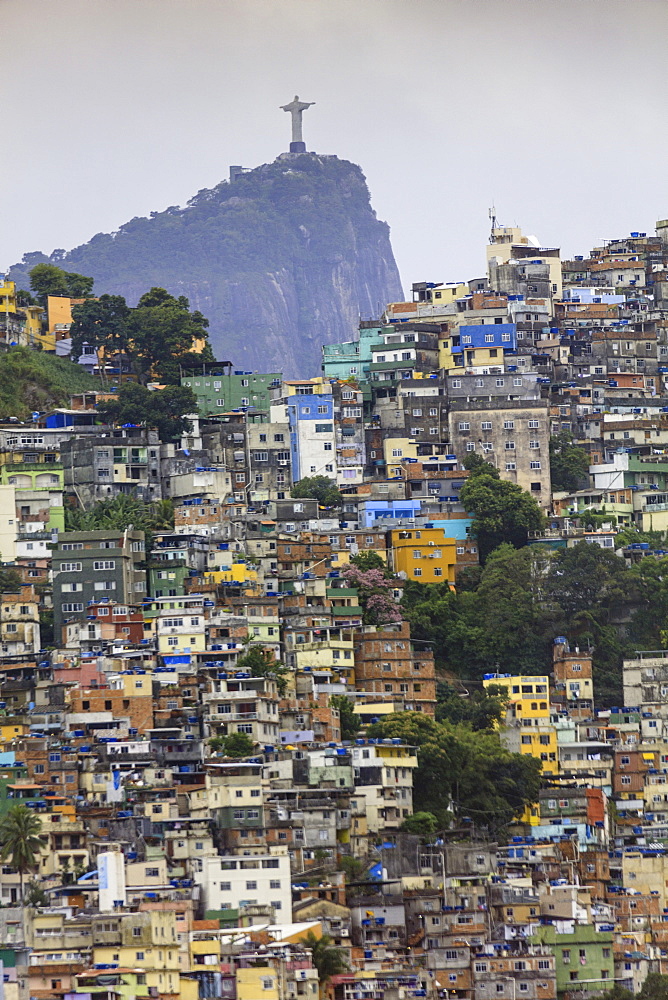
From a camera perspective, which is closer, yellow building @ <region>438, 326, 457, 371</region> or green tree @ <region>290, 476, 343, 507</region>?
green tree @ <region>290, 476, 343, 507</region>

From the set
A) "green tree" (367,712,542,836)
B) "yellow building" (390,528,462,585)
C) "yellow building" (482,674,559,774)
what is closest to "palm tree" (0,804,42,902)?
"green tree" (367,712,542,836)

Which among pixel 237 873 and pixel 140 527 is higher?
pixel 140 527

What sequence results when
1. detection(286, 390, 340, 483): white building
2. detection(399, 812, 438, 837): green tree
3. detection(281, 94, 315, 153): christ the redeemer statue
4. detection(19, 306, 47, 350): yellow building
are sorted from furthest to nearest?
1. detection(281, 94, 315, 153): christ the redeemer statue
2. detection(19, 306, 47, 350): yellow building
3. detection(286, 390, 340, 483): white building
4. detection(399, 812, 438, 837): green tree

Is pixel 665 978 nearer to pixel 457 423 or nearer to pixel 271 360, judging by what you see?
pixel 457 423

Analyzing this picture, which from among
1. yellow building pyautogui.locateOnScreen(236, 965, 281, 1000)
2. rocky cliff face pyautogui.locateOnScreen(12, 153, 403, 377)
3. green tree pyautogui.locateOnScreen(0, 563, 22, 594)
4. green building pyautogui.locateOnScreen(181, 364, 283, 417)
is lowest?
yellow building pyautogui.locateOnScreen(236, 965, 281, 1000)

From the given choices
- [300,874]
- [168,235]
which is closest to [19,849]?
[300,874]

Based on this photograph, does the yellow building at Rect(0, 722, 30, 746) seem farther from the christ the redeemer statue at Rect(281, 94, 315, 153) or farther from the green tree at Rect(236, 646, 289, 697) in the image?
the christ the redeemer statue at Rect(281, 94, 315, 153)

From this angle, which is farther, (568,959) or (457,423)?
(457,423)
